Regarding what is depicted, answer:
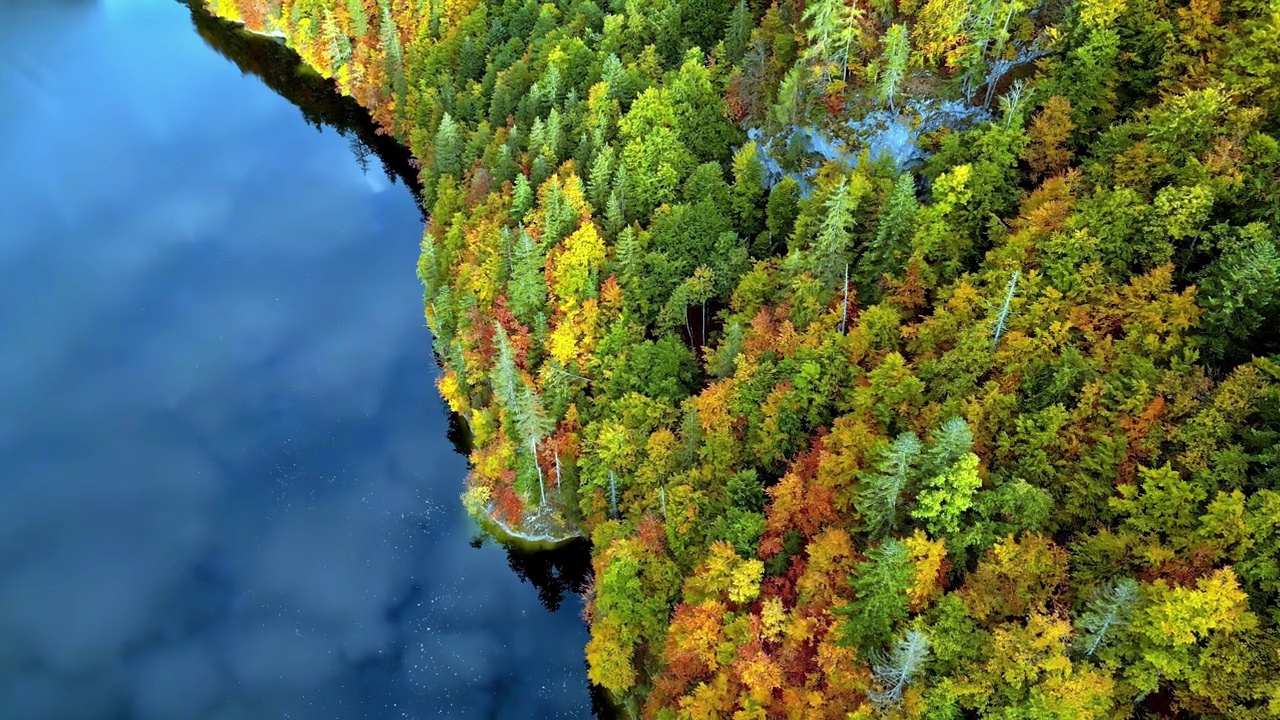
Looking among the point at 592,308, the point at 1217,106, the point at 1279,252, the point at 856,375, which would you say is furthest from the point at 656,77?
the point at 1279,252

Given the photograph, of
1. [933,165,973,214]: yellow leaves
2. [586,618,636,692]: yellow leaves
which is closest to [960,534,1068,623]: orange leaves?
[933,165,973,214]: yellow leaves

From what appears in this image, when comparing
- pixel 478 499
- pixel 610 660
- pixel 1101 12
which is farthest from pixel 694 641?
pixel 1101 12

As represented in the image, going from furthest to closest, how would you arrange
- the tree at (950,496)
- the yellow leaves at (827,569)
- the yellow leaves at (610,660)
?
the yellow leaves at (610,660) < the yellow leaves at (827,569) < the tree at (950,496)

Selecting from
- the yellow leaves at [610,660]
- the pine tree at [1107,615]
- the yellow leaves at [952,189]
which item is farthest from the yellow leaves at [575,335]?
the pine tree at [1107,615]

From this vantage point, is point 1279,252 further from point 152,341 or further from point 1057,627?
point 152,341

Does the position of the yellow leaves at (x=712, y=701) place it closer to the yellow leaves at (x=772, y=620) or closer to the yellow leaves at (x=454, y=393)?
the yellow leaves at (x=772, y=620)

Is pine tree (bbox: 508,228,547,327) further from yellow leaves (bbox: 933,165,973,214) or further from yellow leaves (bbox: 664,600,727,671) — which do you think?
yellow leaves (bbox: 933,165,973,214)
